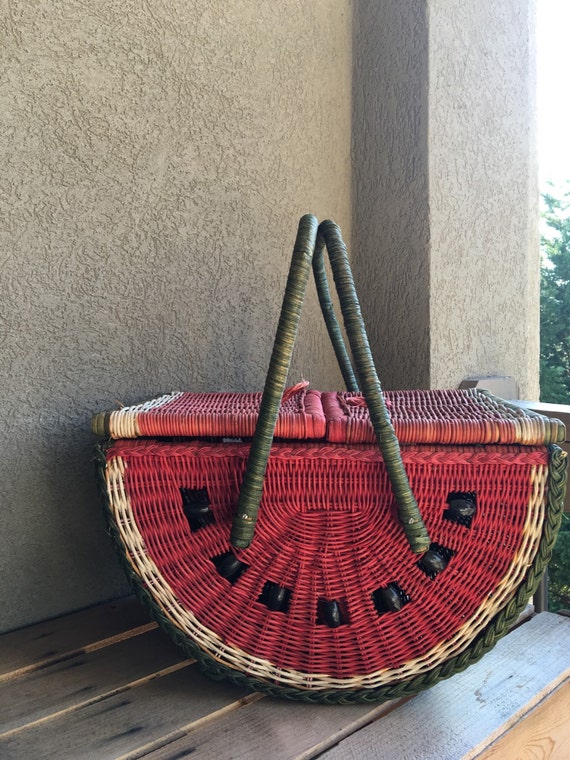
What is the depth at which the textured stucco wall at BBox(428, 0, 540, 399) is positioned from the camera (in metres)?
1.54

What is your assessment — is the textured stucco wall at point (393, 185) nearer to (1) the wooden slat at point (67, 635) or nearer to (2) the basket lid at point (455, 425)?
(2) the basket lid at point (455, 425)

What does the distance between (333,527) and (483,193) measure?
46.9 inches

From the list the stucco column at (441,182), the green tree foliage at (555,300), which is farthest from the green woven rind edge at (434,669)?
the green tree foliage at (555,300)

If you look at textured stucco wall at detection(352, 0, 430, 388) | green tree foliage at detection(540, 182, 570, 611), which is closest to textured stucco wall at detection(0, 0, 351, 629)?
textured stucco wall at detection(352, 0, 430, 388)

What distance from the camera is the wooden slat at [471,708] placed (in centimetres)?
Result: 77

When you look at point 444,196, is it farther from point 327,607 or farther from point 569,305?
point 569,305

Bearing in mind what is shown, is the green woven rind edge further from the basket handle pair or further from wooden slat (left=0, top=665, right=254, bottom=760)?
the basket handle pair

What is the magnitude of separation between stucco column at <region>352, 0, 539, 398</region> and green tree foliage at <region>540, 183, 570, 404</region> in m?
3.36

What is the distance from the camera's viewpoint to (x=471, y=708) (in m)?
0.86

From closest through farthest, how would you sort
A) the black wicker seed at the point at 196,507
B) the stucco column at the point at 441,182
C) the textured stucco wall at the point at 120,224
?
the black wicker seed at the point at 196,507 < the textured stucco wall at the point at 120,224 < the stucco column at the point at 441,182

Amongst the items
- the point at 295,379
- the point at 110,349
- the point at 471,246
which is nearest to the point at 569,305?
the point at 471,246

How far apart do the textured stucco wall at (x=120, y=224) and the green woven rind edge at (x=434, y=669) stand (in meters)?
0.31

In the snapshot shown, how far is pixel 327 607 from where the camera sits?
2.73 feet

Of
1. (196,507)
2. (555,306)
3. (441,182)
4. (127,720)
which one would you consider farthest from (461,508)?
(555,306)
